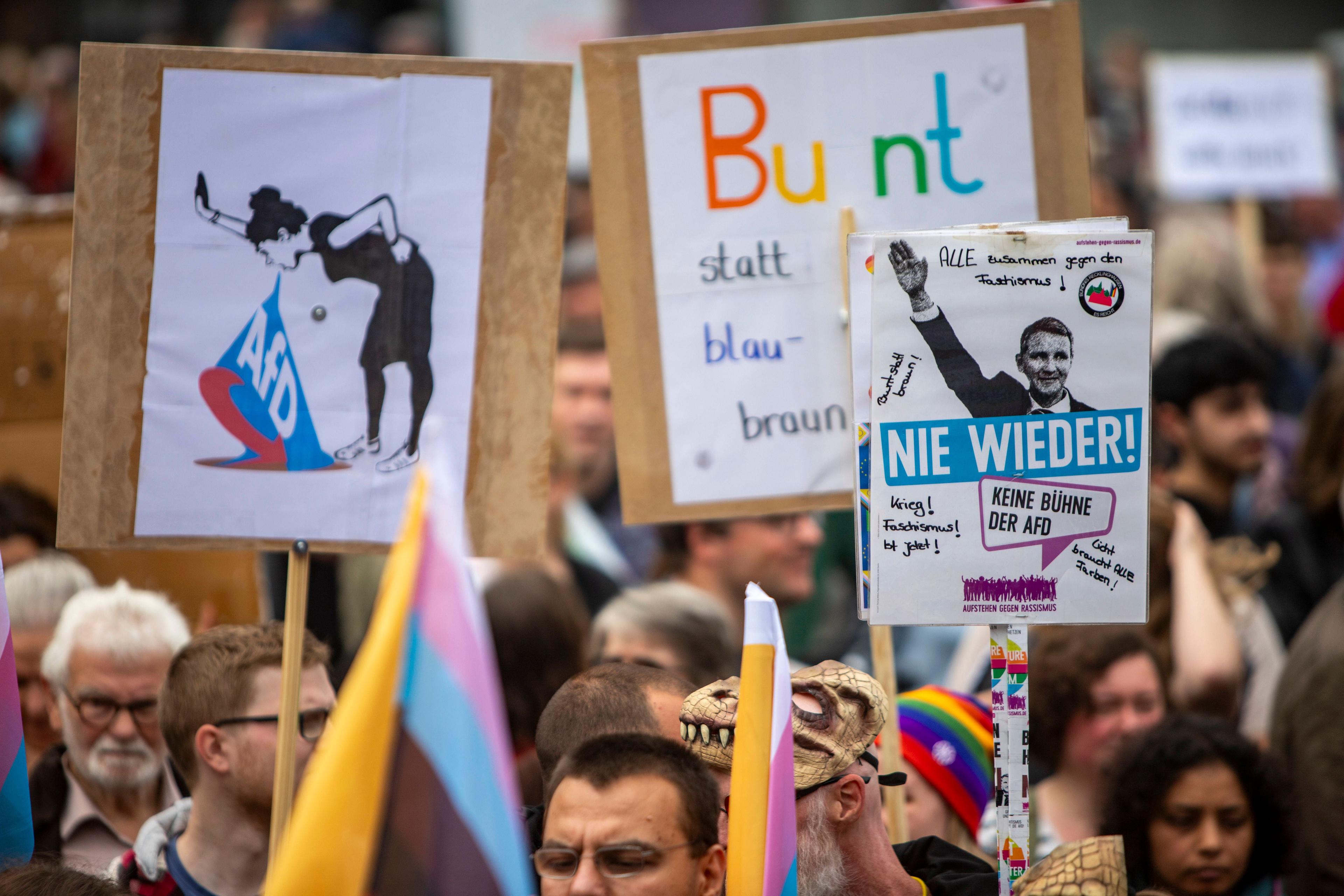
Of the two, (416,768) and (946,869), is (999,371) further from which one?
(416,768)

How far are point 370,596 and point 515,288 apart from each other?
2.44 meters

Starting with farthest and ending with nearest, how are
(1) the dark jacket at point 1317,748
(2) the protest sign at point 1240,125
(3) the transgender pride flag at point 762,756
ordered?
(2) the protest sign at point 1240,125 < (1) the dark jacket at point 1317,748 < (3) the transgender pride flag at point 762,756

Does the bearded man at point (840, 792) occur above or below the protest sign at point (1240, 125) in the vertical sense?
below

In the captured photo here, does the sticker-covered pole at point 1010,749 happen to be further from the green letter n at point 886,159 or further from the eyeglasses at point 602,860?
the green letter n at point 886,159

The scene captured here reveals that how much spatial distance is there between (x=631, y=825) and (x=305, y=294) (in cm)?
146

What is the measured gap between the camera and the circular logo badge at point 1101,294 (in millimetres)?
2775

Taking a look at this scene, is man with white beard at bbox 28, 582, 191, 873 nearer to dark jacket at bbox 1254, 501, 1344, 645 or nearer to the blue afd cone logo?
the blue afd cone logo

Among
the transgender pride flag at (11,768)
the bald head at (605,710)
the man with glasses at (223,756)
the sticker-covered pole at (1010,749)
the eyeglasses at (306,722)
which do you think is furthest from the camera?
the eyeglasses at (306,722)

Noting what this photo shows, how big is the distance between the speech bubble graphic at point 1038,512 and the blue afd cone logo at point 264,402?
1.45m

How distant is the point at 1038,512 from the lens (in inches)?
109

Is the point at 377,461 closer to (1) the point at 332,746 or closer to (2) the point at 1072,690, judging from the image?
(1) the point at 332,746

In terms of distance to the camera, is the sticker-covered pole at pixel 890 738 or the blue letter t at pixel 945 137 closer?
the sticker-covered pole at pixel 890 738

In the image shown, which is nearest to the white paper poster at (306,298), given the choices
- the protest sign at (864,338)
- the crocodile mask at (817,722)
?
the crocodile mask at (817,722)

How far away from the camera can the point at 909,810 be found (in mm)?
3719
